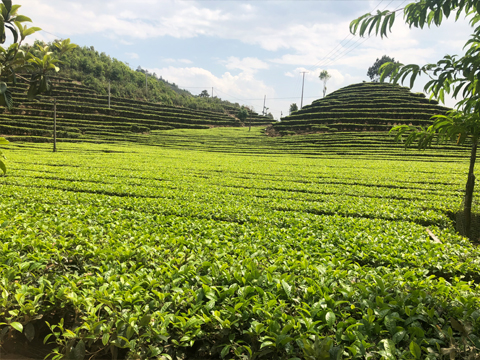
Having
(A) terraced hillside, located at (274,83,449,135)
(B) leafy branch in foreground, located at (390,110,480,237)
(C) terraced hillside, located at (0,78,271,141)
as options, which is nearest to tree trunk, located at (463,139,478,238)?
(B) leafy branch in foreground, located at (390,110,480,237)

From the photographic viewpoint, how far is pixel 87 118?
55.6 m

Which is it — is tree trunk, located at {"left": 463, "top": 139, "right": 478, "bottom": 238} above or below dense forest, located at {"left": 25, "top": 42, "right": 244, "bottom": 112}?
below

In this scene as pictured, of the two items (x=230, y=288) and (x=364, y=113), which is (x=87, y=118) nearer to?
(x=364, y=113)

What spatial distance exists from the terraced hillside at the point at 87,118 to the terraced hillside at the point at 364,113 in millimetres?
25202

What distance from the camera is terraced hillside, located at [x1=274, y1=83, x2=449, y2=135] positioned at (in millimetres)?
51188

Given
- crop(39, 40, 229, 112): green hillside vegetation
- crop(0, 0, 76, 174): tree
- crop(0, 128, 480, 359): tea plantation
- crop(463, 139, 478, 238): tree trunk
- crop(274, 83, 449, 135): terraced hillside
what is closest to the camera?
crop(0, 0, 76, 174): tree

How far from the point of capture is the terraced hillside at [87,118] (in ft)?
148

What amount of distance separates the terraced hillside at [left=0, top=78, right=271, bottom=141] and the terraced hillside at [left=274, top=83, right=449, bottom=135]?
82.7 feet

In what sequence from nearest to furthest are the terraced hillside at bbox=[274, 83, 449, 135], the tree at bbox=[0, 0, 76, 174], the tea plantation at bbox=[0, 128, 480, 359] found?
1. the tree at bbox=[0, 0, 76, 174]
2. the tea plantation at bbox=[0, 128, 480, 359]
3. the terraced hillside at bbox=[274, 83, 449, 135]

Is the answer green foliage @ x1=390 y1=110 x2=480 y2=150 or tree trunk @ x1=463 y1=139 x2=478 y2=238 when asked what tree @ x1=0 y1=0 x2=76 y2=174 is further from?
tree trunk @ x1=463 y1=139 x2=478 y2=238

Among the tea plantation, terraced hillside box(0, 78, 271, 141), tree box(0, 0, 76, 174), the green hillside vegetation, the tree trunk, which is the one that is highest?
the green hillside vegetation


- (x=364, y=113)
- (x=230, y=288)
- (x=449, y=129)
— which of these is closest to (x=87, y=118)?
(x=364, y=113)

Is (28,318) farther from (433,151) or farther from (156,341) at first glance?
(433,151)

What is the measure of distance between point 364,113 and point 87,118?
62.9 metres
